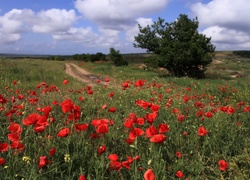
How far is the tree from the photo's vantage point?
2264 cm

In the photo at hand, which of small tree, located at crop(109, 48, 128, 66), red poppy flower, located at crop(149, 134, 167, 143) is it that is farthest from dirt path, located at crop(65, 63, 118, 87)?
small tree, located at crop(109, 48, 128, 66)

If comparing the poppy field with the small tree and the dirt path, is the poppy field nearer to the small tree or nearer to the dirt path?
the dirt path

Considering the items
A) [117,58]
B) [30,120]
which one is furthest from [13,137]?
[117,58]

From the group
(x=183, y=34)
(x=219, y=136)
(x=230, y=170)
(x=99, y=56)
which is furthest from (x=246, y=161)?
(x=99, y=56)

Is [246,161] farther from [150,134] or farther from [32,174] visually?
[32,174]

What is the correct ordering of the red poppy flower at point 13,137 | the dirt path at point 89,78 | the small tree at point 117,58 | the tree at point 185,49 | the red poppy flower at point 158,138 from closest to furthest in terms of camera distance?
the red poppy flower at point 13,137
the red poppy flower at point 158,138
the dirt path at point 89,78
the tree at point 185,49
the small tree at point 117,58

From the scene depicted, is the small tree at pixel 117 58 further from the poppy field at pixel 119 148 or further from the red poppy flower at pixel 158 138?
the red poppy flower at pixel 158 138

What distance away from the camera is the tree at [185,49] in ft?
74.3

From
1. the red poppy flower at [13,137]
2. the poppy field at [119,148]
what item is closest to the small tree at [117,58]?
the poppy field at [119,148]

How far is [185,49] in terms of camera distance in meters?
22.8

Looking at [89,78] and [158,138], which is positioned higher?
[158,138]

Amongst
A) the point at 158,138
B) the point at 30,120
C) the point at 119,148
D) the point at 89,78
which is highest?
the point at 30,120

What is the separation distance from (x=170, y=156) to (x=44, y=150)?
61.1 inches

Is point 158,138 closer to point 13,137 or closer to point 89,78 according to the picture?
point 13,137
